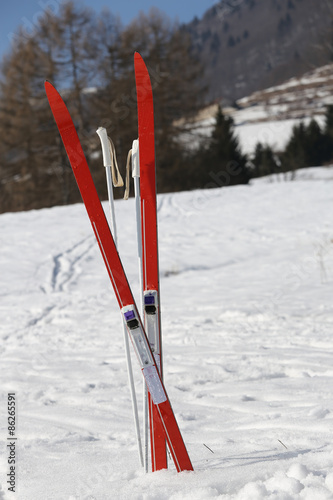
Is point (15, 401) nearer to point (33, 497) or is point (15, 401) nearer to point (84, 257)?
point (33, 497)

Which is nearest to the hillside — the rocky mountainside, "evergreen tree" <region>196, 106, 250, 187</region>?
"evergreen tree" <region>196, 106, 250, 187</region>

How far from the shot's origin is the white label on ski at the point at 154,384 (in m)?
1.77

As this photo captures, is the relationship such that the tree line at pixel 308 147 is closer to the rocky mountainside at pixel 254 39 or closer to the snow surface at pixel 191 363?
the snow surface at pixel 191 363

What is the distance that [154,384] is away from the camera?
177 centimetres

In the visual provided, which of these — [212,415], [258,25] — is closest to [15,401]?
[212,415]

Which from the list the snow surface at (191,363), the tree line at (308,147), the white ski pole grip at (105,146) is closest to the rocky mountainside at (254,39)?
the tree line at (308,147)

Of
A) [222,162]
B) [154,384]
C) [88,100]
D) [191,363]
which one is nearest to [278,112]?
[222,162]

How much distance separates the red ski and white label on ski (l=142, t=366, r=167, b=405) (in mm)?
93

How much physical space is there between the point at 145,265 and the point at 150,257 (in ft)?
0.13

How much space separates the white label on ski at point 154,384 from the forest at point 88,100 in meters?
16.7

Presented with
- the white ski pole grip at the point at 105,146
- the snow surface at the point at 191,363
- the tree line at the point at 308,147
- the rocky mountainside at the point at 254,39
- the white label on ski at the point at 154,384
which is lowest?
the snow surface at the point at 191,363

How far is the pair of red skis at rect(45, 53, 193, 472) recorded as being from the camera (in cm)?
177

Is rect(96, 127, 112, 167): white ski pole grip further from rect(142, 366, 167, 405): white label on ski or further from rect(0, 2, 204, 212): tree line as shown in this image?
rect(0, 2, 204, 212): tree line

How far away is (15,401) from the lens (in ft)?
9.80
